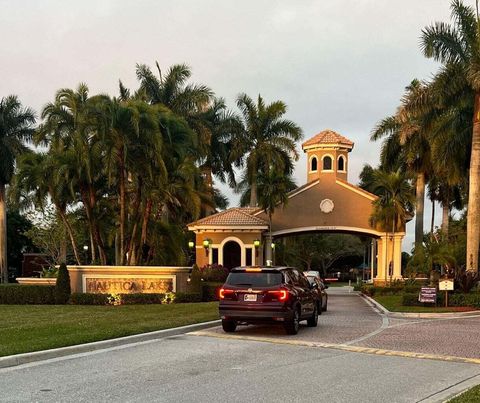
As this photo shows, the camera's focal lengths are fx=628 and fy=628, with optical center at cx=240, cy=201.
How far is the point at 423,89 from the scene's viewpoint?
28000mm

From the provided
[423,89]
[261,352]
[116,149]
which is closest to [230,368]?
[261,352]

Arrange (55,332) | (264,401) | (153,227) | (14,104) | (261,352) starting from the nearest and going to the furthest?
(264,401)
(261,352)
(55,332)
(153,227)
(14,104)

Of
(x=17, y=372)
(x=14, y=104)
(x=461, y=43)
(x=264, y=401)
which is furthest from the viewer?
(x=14, y=104)

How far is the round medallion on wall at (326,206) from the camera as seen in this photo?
4312 cm

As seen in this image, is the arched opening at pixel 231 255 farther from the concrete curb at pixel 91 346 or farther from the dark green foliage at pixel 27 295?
the concrete curb at pixel 91 346

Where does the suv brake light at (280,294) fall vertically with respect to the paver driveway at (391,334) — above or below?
Result: above

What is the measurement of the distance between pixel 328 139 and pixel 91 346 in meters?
36.9

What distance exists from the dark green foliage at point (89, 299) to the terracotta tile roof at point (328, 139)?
25.5 m

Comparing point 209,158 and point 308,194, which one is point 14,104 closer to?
point 209,158

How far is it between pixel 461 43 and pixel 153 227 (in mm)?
17189

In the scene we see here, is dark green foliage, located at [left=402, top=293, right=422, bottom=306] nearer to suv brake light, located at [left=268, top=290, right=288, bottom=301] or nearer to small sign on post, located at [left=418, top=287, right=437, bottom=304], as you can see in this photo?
small sign on post, located at [left=418, top=287, right=437, bottom=304]

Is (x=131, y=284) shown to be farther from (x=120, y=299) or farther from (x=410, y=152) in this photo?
(x=410, y=152)

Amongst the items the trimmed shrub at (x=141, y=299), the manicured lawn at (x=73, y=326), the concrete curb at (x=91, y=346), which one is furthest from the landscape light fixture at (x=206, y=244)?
the concrete curb at (x=91, y=346)

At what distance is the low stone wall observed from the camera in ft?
86.9
